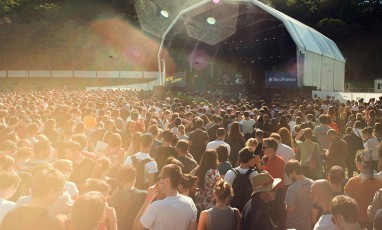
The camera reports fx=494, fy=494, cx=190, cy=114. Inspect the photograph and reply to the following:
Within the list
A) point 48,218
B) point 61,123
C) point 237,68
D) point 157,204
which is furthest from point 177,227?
point 237,68

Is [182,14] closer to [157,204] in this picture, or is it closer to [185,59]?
[185,59]

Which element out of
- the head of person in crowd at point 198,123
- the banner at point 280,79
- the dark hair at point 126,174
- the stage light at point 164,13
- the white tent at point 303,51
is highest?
the stage light at point 164,13

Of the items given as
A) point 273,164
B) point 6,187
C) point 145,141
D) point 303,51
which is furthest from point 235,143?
point 303,51

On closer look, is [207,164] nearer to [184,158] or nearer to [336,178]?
[184,158]

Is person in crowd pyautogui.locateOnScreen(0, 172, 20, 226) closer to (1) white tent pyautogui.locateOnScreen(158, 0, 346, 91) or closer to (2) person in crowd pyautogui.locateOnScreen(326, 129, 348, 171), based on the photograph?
(2) person in crowd pyautogui.locateOnScreen(326, 129, 348, 171)

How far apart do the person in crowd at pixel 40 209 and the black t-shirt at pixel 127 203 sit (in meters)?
1.00

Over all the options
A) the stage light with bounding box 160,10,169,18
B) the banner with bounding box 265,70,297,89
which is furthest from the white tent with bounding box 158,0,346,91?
the stage light with bounding box 160,10,169,18

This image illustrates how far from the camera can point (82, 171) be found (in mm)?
6266

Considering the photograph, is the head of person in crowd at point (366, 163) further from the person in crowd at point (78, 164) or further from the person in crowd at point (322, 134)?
the person in crowd at point (322, 134)

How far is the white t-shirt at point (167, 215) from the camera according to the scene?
4609 millimetres

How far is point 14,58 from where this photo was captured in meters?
58.8

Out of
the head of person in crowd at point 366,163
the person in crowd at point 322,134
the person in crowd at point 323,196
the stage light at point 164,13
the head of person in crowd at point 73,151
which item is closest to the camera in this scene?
the person in crowd at point 323,196

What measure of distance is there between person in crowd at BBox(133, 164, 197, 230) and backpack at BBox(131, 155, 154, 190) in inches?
67.0

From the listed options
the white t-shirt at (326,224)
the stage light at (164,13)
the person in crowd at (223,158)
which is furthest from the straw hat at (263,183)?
the stage light at (164,13)
